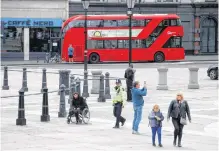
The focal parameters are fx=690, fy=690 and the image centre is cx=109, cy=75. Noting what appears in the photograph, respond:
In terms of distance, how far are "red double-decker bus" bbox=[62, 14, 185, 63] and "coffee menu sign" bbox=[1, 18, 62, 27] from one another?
18.5ft

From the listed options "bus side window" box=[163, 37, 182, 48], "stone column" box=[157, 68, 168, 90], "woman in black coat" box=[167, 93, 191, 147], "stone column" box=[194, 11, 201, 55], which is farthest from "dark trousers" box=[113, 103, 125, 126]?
"stone column" box=[194, 11, 201, 55]

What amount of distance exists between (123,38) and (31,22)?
9926mm

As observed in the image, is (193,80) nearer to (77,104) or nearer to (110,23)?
(77,104)

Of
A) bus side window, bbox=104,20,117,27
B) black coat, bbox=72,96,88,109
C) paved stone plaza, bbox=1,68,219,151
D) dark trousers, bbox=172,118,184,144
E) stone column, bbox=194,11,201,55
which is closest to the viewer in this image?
paved stone plaza, bbox=1,68,219,151

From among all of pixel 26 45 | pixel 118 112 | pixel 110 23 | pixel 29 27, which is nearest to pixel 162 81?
pixel 118 112

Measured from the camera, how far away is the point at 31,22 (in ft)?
205

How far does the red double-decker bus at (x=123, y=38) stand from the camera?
56844 mm

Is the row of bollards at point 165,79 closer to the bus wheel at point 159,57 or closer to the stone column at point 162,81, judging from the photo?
the stone column at point 162,81

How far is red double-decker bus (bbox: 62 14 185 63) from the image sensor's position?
56.8 meters

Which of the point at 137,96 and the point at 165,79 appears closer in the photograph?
the point at 137,96

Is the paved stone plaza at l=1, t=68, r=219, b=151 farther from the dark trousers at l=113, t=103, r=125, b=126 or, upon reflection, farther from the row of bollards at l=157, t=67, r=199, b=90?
the row of bollards at l=157, t=67, r=199, b=90

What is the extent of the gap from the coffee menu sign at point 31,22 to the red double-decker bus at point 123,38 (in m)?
5.64

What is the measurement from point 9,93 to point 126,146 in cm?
1533

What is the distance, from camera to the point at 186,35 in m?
67.2
